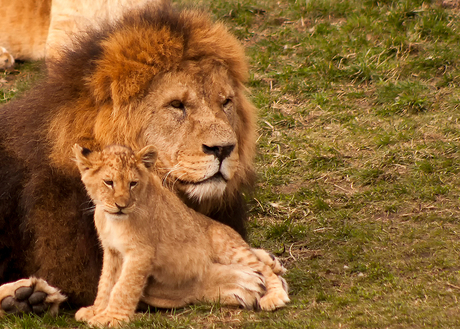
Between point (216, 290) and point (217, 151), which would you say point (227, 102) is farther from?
point (216, 290)

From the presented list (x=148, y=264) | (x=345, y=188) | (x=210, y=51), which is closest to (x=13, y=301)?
(x=148, y=264)

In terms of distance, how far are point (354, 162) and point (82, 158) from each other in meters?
3.40

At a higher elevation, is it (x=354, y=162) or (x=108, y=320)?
(x=108, y=320)

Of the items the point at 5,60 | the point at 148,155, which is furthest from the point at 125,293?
the point at 5,60

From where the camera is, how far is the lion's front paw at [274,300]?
12.8 ft

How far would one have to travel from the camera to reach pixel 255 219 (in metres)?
5.88

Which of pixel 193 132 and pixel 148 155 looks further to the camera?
pixel 193 132

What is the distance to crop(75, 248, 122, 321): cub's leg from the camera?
12.3ft

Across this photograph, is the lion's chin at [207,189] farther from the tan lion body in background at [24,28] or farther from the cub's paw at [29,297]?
the tan lion body in background at [24,28]

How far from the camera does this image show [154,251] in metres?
3.72

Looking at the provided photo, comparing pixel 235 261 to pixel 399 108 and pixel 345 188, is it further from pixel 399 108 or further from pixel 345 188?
pixel 399 108

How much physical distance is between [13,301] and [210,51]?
172cm

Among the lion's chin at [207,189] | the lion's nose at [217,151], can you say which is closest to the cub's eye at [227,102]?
the lion's nose at [217,151]

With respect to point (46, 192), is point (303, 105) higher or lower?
lower
